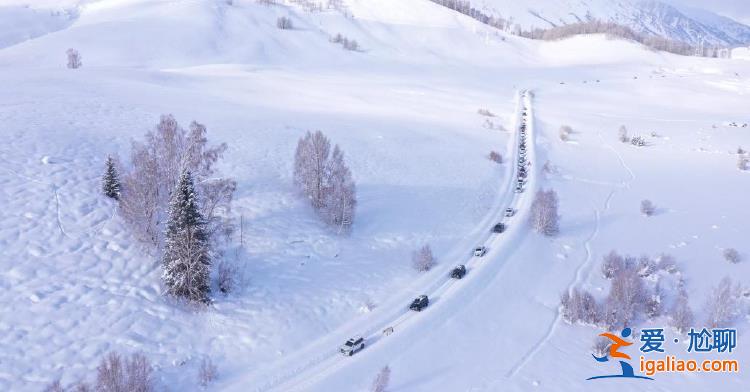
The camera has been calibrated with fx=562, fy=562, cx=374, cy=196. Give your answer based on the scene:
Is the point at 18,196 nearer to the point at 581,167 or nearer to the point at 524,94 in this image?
the point at 581,167

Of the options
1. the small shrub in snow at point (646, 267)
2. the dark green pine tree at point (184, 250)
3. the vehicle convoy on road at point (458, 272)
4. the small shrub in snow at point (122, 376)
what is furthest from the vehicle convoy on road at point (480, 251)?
the small shrub in snow at point (122, 376)

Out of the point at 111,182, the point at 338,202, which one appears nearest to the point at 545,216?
the point at 338,202

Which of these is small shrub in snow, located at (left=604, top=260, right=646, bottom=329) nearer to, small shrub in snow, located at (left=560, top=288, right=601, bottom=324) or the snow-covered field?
small shrub in snow, located at (left=560, top=288, right=601, bottom=324)

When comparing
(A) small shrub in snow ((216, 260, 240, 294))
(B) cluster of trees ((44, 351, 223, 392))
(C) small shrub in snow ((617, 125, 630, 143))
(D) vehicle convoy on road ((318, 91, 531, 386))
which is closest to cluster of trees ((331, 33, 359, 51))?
(D) vehicle convoy on road ((318, 91, 531, 386))

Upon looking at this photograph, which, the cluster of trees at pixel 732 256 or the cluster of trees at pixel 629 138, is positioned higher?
Answer: the cluster of trees at pixel 629 138

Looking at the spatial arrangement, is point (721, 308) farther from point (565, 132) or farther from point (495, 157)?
point (565, 132)

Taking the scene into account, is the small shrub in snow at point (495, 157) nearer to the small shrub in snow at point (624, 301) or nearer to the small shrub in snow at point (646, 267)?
the small shrub in snow at point (646, 267)
